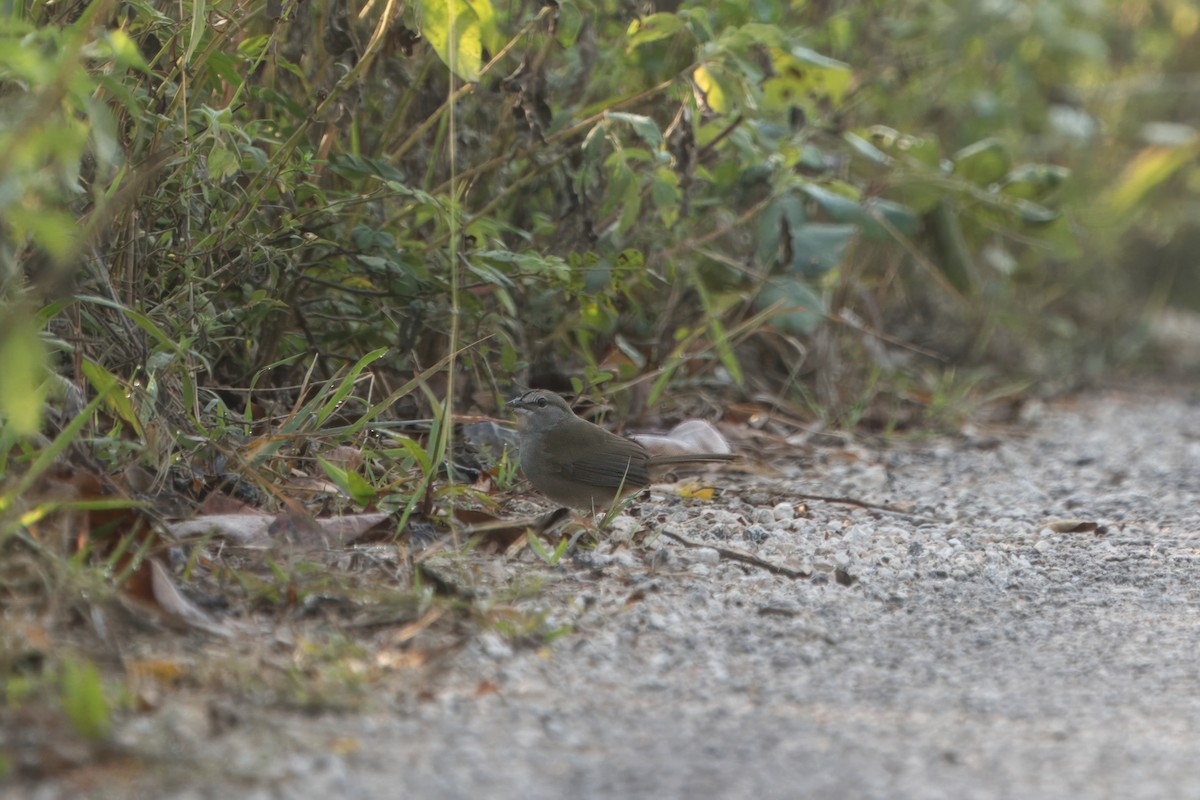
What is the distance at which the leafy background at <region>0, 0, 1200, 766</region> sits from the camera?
308 centimetres

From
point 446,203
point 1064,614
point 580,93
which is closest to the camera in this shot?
point 1064,614

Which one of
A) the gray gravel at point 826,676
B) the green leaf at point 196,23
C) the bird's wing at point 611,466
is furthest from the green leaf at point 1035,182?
the green leaf at point 196,23

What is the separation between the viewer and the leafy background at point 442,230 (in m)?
3.08

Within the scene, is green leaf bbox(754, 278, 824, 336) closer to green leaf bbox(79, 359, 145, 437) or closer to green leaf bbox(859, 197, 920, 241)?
green leaf bbox(859, 197, 920, 241)

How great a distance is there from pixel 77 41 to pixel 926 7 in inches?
201

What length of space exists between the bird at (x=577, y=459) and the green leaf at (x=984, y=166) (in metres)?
2.26

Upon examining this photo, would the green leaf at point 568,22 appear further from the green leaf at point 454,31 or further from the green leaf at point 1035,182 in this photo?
the green leaf at point 1035,182

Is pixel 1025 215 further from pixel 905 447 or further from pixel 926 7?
pixel 926 7

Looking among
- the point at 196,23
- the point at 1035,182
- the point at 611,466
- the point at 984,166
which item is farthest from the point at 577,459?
the point at 984,166

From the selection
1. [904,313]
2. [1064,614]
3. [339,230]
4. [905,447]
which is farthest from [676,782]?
[904,313]

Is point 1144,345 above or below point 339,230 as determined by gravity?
below

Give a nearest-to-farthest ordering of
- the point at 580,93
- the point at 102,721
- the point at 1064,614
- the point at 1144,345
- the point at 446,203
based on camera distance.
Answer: the point at 102,721 < the point at 1064,614 < the point at 446,203 < the point at 580,93 < the point at 1144,345

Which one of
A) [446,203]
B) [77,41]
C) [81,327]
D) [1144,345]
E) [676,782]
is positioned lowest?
[1144,345]

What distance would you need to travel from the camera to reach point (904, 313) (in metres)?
7.07
